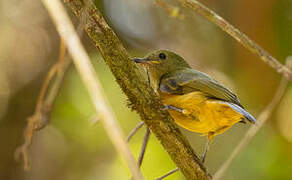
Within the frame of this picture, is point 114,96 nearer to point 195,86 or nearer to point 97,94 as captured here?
point 195,86

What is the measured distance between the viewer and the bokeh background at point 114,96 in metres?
5.36

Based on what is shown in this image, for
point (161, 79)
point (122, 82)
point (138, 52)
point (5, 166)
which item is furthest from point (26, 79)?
point (122, 82)

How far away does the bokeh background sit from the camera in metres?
5.36

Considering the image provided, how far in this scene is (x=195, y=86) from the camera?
138 inches

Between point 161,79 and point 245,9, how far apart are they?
123 inches

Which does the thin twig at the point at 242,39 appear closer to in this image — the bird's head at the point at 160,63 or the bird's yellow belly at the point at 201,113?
the bird's yellow belly at the point at 201,113

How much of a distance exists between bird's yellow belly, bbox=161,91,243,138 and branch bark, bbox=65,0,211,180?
782mm

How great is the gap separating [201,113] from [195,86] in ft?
0.85

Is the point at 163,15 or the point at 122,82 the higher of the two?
the point at 163,15

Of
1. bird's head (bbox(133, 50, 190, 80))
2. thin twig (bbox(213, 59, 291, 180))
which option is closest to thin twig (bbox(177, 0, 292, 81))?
thin twig (bbox(213, 59, 291, 180))

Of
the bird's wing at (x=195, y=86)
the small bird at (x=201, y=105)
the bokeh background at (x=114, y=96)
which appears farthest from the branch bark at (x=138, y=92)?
the bokeh background at (x=114, y=96)

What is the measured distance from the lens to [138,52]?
6707 millimetres

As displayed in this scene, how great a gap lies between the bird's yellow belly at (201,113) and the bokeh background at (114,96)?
1.69 m

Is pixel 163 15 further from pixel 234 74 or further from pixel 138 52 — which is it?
pixel 234 74
